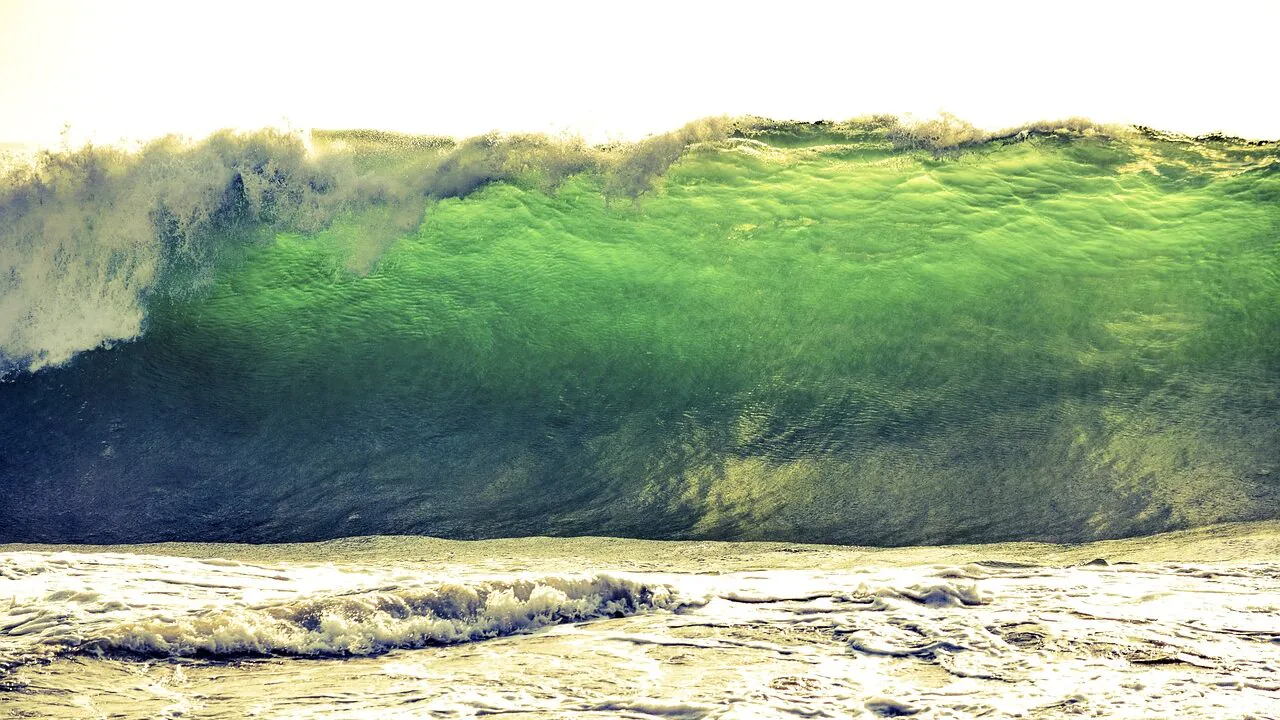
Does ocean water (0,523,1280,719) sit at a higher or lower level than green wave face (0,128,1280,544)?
lower

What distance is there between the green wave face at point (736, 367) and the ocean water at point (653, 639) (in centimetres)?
62

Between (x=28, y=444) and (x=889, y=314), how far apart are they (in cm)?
354

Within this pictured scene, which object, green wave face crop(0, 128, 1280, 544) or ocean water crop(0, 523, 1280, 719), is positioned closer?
ocean water crop(0, 523, 1280, 719)

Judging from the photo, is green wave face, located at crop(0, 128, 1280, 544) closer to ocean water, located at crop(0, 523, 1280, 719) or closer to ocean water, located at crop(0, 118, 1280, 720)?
ocean water, located at crop(0, 118, 1280, 720)

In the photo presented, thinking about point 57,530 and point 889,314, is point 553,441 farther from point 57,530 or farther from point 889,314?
point 57,530

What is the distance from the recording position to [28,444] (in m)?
4.04

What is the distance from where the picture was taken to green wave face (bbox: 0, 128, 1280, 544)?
11.8 feet

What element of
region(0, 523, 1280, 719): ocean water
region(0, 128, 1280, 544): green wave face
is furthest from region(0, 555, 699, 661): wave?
region(0, 128, 1280, 544): green wave face

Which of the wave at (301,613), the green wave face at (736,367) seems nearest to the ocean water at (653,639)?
the wave at (301,613)

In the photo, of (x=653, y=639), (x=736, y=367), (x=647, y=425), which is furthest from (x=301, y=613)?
(x=736, y=367)

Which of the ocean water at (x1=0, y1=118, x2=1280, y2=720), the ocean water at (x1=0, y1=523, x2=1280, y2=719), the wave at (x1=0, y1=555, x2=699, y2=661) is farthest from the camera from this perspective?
the wave at (x1=0, y1=555, x2=699, y2=661)

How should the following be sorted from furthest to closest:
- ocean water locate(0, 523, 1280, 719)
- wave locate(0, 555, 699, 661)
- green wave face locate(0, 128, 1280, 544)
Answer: green wave face locate(0, 128, 1280, 544) < wave locate(0, 555, 699, 661) < ocean water locate(0, 523, 1280, 719)

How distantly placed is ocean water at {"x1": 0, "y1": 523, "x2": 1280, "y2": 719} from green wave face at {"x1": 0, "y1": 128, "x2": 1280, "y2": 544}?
2.02 feet

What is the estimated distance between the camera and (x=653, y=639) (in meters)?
2.25
